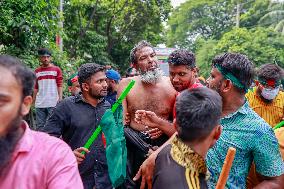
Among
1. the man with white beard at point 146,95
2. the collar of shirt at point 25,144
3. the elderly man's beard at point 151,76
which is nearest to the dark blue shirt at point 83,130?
the man with white beard at point 146,95

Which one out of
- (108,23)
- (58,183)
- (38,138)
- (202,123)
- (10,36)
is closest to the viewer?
(58,183)

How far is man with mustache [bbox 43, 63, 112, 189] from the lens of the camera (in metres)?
4.71

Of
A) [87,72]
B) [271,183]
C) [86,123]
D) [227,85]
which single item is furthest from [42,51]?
[271,183]

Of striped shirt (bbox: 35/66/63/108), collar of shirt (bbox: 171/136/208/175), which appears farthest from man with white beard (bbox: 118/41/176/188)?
striped shirt (bbox: 35/66/63/108)

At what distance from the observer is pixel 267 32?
2980cm

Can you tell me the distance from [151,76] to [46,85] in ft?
14.7

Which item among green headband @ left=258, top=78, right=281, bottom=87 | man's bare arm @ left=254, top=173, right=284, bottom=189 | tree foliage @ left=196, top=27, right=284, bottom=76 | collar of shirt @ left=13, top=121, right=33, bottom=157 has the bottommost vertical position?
tree foliage @ left=196, top=27, right=284, bottom=76

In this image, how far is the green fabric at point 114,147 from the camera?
3867 mm

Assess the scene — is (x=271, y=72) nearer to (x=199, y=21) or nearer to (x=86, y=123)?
(x=86, y=123)

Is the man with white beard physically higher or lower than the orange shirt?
higher

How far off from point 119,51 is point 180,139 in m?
20.5

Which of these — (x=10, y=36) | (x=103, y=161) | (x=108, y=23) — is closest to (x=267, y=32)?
(x=108, y=23)

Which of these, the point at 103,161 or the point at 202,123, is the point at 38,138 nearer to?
the point at 202,123

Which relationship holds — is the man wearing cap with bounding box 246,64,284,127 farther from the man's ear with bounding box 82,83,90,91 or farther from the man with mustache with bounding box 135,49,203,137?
the man's ear with bounding box 82,83,90,91
